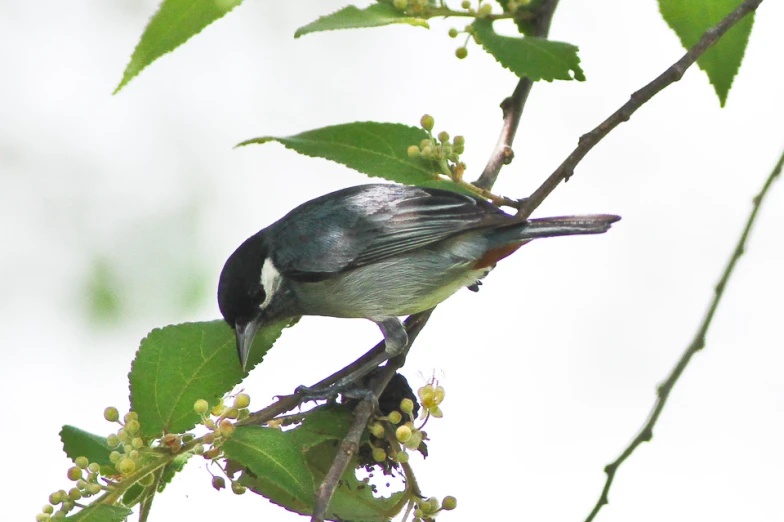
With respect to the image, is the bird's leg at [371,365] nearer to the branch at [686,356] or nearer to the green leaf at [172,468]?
the green leaf at [172,468]

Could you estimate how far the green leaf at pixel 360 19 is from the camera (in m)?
2.60

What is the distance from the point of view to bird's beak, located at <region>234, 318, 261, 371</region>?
2.57 metres

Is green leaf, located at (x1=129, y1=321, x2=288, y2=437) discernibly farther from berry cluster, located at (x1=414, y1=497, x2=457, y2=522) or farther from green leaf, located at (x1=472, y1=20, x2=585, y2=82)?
green leaf, located at (x1=472, y1=20, x2=585, y2=82)

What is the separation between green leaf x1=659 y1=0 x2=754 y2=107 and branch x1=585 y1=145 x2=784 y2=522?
383 millimetres

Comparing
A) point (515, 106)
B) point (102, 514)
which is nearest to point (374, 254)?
point (515, 106)

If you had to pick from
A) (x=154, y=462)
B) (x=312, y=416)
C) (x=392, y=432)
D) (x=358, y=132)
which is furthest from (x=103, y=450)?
(x=358, y=132)

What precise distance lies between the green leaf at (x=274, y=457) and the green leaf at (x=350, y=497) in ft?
0.87

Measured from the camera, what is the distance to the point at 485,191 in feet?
9.69

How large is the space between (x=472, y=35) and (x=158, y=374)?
4.74 feet

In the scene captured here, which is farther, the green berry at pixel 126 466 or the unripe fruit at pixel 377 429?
the unripe fruit at pixel 377 429

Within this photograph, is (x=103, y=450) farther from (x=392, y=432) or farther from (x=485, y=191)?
(x=485, y=191)

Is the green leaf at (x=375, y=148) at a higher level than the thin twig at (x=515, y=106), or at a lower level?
lower

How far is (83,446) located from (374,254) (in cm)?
146

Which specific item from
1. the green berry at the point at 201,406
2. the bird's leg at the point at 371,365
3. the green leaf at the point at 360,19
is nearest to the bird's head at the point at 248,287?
the bird's leg at the point at 371,365
